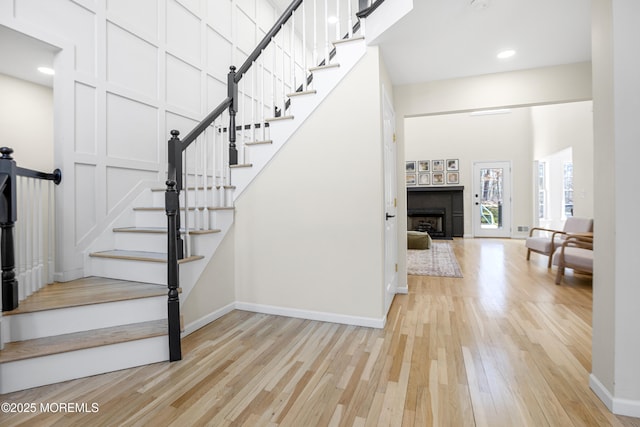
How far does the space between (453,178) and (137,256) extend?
8848 mm

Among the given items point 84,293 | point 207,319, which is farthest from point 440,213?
point 84,293

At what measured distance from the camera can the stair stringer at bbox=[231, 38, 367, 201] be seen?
253cm

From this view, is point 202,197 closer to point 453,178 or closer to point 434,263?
point 434,263

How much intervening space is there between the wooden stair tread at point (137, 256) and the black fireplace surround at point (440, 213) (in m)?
7.43

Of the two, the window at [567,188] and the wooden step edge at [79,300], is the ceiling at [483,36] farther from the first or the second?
the window at [567,188]

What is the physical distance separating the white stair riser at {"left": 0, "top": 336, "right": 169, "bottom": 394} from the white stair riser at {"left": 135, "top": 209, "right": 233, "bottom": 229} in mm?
1024

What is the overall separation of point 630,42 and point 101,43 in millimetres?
3686

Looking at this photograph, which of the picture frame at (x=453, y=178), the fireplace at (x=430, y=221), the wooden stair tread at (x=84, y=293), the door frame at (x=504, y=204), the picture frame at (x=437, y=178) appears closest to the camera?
the wooden stair tread at (x=84, y=293)

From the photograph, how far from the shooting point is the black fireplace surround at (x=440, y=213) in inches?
346

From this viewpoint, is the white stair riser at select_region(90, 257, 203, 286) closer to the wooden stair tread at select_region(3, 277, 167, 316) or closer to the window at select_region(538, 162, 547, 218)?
the wooden stair tread at select_region(3, 277, 167, 316)

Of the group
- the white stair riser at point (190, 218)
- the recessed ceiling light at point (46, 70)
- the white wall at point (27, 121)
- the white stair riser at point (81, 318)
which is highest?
the recessed ceiling light at point (46, 70)

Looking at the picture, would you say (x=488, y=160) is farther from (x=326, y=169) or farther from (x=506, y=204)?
(x=326, y=169)

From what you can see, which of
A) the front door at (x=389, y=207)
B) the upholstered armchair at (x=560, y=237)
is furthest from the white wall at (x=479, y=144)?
the front door at (x=389, y=207)

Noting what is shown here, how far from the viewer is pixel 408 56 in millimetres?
2832
